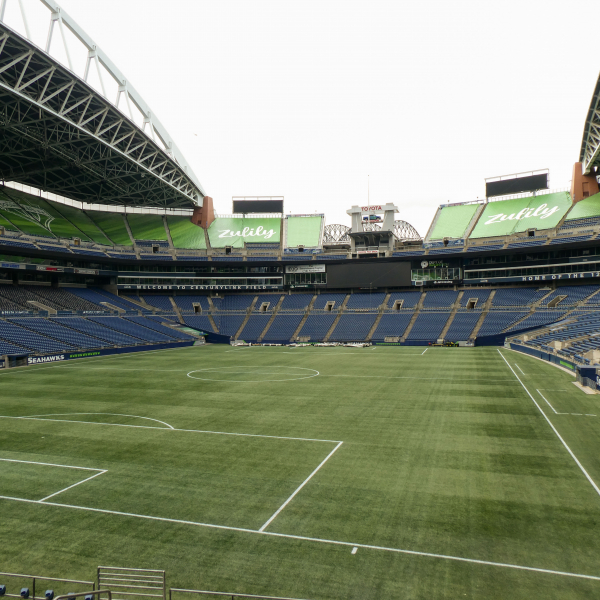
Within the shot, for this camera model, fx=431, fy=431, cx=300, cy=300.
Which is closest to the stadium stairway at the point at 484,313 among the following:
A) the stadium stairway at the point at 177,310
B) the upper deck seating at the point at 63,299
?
the stadium stairway at the point at 177,310

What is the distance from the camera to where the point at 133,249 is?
80000 millimetres

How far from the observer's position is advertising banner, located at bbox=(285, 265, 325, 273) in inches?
3317

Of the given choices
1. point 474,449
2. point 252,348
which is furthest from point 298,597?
point 252,348

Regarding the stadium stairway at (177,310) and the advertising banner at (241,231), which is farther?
the advertising banner at (241,231)

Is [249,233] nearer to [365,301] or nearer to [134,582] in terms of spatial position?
[365,301]

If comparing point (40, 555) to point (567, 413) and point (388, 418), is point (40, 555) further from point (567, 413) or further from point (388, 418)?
point (567, 413)

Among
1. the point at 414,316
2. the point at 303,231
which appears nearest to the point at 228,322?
the point at 303,231

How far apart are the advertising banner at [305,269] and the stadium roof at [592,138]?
46227 mm

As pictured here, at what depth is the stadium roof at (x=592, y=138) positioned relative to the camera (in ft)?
170

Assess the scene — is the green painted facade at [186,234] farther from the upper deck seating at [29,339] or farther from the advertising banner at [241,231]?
the upper deck seating at [29,339]

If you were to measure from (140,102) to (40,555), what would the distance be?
56931mm

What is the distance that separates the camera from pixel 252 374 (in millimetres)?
38781

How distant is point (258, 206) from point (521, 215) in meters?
52.1

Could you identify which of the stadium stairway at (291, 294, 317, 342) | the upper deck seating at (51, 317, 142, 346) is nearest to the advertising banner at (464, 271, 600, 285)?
the stadium stairway at (291, 294, 317, 342)
